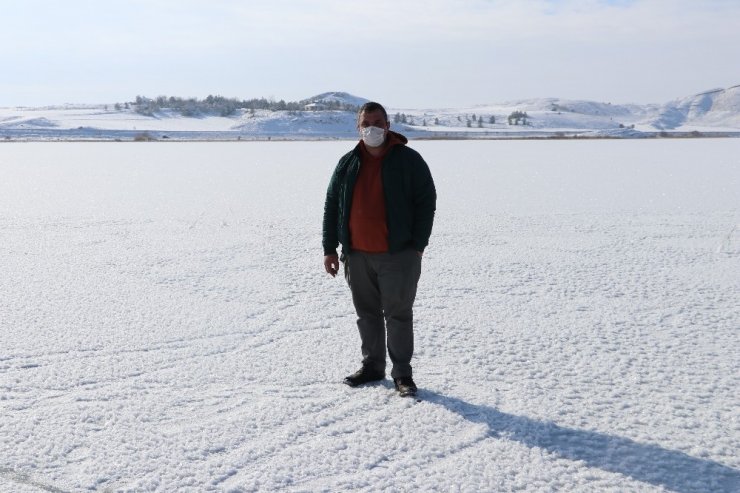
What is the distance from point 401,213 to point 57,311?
10.7 feet

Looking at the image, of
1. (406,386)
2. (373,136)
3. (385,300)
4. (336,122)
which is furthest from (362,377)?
(336,122)

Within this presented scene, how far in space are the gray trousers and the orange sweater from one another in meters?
0.09

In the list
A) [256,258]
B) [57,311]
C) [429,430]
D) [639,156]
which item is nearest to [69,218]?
[256,258]

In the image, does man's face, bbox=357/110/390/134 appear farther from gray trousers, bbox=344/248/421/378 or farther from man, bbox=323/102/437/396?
gray trousers, bbox=344/248/421/378

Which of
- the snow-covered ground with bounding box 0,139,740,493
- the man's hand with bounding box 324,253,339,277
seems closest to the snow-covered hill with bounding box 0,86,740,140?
the snow-covered ground with bounding box 0,139,740,493

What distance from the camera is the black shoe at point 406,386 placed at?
3863mm

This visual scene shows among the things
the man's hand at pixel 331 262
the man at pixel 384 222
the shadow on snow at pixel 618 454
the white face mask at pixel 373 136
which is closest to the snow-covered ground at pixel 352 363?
the shadow on snow at pixel 618 454

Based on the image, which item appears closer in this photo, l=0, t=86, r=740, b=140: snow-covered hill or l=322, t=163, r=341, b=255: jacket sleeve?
l=322, t=163, r=341, b=255: jacket sleeve

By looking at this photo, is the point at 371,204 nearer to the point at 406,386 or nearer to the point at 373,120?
the point at 373,120

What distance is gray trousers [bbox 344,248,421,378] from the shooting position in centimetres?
375

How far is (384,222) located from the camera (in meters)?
3.71

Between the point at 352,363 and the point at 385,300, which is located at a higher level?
the point at 385,300

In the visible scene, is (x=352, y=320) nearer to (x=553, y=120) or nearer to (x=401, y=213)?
(x=401, y=213)

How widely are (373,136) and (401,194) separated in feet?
1.07
